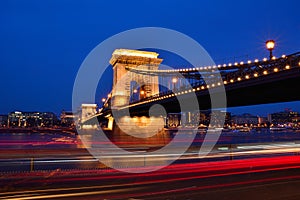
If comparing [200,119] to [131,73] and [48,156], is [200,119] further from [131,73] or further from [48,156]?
[48,156]

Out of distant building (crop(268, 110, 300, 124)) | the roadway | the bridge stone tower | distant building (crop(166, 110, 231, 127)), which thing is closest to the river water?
the roadway

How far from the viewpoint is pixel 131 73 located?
251 ft

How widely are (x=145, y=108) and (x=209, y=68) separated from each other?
16680mm

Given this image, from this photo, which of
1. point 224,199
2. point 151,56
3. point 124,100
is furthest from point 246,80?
point 151,56

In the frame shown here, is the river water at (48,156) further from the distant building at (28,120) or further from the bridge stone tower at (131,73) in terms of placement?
the distant building at (28,120)

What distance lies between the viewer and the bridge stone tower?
7369 centimetres

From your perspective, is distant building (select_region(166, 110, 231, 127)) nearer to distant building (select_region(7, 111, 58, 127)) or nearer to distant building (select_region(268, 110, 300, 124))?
distant building (select_region(268, 110, 300, 124))

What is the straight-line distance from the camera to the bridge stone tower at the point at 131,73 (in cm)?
7369

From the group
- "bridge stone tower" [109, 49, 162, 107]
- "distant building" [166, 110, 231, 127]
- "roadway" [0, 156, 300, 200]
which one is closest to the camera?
"roadway" [0, 156, 300, 200]

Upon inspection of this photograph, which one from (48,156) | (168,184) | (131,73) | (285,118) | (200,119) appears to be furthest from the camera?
(285,118)

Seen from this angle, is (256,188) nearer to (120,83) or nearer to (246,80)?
(246,80)

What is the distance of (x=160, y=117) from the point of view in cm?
6303

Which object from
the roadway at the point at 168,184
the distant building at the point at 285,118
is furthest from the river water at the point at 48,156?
the distant building at the point at 285,118

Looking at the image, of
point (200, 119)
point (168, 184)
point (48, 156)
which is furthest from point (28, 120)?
point (168, 184)
